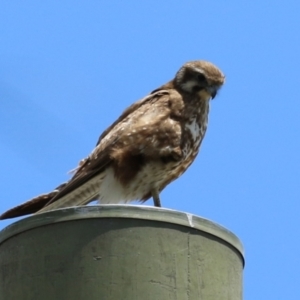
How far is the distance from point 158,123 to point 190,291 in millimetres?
2955

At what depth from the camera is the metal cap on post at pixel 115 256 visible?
146 inches

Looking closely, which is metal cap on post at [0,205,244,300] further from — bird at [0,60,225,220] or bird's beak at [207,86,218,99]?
bird's beak at [207,86,218,99]

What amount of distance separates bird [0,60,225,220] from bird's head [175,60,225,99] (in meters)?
0.06

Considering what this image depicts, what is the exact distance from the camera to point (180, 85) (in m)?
7.12

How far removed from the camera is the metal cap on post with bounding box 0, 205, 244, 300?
371cm

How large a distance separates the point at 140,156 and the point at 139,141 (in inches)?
4.5

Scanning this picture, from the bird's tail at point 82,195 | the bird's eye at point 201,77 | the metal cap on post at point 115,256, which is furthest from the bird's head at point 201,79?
the metal cap on post at point 115,256

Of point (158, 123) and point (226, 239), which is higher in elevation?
point (158, 123)

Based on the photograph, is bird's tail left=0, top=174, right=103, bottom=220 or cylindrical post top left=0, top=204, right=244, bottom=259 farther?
bird's tail left=0, top=174, right=103, bottom=220

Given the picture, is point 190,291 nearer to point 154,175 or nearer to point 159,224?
point 159,224

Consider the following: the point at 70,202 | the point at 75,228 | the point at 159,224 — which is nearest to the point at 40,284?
the point at 75,228

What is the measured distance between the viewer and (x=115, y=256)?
3.77 m

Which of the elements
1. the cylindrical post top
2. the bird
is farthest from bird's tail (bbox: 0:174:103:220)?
the cylindrical post top

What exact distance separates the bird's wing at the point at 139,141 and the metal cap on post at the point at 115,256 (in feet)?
8.41
